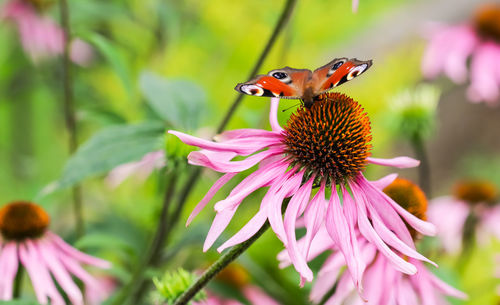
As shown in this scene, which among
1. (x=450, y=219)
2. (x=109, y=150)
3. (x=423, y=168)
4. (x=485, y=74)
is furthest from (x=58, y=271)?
(x=485, y=74)

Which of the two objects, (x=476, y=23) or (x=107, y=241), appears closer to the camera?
(x=107, y=241)

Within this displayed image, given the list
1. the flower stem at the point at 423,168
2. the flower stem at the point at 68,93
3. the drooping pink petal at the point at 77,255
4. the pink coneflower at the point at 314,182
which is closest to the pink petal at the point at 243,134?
the pink coneflower at the point at 314,182

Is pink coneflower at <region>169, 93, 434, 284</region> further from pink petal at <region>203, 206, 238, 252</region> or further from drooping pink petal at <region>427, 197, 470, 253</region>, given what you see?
drooping pink petal at <region>427, 197, 470, 253</region>

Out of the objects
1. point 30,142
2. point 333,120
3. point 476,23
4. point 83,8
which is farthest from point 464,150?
point 333,120

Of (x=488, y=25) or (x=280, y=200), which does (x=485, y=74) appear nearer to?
(x=488, y=25)

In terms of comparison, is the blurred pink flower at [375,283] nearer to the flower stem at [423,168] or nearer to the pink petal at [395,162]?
the pink petal at [395,162]

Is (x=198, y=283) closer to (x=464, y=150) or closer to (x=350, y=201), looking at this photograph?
(x=350, y=201)
